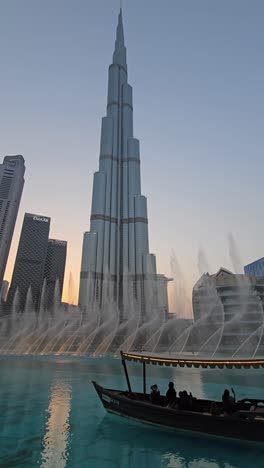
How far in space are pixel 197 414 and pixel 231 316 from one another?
70.9 m

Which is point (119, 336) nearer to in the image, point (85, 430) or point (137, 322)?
point (137, 322)

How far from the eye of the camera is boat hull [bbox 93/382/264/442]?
1218 cm

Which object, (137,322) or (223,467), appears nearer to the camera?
(223,467)

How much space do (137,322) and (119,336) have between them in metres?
7.68

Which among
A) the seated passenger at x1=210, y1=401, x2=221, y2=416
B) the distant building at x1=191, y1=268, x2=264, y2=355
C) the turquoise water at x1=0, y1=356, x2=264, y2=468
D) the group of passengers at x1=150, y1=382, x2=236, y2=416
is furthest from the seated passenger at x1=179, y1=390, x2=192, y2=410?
the distant building at x1=191, y1=268, x2=264, y2=355

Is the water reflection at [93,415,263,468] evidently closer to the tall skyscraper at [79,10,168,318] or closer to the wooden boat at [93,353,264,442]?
the wooden boat at [93,353,264,442]

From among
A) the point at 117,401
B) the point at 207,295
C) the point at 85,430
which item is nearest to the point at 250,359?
the point at 117,401

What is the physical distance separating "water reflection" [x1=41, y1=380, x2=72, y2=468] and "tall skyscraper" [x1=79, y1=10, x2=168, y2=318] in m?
132

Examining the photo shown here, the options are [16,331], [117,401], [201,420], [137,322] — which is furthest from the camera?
[16,331]

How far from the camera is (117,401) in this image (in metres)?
16.0

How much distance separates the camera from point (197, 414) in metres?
13.1

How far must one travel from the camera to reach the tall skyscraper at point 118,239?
162 meters

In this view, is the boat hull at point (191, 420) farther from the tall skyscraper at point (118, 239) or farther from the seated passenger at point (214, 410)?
the tall skyscraper at point (118, 239)

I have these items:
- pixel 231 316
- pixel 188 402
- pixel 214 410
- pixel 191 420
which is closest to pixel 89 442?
pixel 191 420
